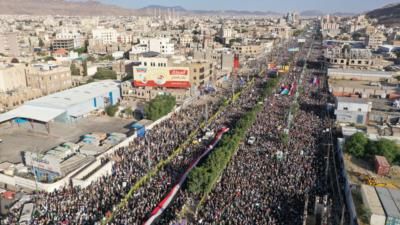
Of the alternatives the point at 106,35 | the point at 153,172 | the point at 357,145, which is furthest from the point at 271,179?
the point at 106,35

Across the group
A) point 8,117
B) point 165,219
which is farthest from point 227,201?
point 8,117

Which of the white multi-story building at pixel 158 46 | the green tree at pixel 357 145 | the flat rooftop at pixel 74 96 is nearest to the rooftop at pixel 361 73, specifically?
the green tree at pixel 357 145

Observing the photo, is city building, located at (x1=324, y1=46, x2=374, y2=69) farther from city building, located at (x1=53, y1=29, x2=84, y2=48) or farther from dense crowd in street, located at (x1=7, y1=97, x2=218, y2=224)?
city building, located at (x1=53, y1=29, x2=84, y2=48)

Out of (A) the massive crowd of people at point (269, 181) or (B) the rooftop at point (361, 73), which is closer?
(A) the massive crowd of people at point (269, 181)

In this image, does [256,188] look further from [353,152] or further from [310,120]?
[310,120]

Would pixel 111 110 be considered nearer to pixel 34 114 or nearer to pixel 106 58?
pixel 34 114

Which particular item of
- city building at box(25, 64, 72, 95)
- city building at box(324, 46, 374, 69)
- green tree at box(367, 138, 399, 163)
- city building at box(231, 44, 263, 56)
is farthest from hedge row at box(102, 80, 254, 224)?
city building at box(231, 44, 263, 56)

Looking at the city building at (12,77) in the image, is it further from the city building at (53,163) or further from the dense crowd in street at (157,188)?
the dense crowd in street at (157,188)
